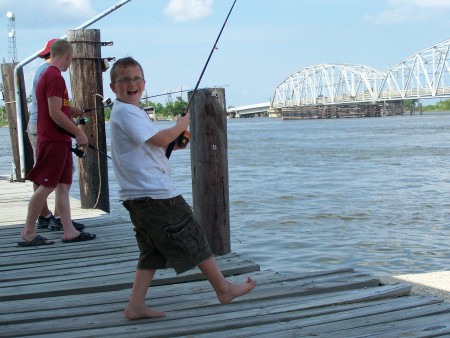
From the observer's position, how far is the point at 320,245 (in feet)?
28.3

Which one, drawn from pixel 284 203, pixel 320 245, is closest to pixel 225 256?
pixel 320 245

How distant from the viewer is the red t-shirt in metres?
4.86

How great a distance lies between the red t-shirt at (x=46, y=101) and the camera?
4855 millimetres

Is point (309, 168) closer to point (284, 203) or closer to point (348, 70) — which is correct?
point (284, 203)

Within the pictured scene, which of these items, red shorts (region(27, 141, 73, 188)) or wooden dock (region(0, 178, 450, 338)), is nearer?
wooden dock (region(0, 178, 450, 338))

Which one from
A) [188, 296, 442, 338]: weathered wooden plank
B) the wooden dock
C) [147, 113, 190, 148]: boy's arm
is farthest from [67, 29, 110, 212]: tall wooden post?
[188, 296, 442, 338]: weathered wooden plank

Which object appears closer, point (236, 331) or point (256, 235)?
point (236, 331)

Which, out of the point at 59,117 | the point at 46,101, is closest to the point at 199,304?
the point at 59,117

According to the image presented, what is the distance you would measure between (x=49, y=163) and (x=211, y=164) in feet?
3.66

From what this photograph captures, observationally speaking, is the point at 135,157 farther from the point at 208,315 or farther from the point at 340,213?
the point at 340,213

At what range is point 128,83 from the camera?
10.7ft

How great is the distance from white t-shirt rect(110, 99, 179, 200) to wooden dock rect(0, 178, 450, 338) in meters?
0.57

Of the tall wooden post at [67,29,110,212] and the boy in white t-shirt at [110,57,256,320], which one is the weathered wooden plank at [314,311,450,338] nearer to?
the boy in white t-shirt at [110,57,256,320]

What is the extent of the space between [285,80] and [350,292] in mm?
114882
